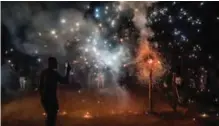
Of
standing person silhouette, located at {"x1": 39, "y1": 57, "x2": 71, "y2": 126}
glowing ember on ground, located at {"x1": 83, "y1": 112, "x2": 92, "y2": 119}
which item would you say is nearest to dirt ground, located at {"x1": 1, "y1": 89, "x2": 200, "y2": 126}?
glowing ember on ground, located at {"x1": 83, "y1": 112, "x2": 92, "y2": 119}

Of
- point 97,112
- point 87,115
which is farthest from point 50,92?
point 97,112

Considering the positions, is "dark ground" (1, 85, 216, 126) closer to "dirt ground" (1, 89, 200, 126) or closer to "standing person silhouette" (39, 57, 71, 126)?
"dirt ground" (1, 89, 200, 126)

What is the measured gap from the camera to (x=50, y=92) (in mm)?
6914

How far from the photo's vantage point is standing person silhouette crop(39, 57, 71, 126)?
6.86m

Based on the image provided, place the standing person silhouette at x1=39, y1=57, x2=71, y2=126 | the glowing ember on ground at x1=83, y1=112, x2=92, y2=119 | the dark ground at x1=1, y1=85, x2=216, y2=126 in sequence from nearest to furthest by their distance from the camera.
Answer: the standing person silhouette at x1=39, y1=57, x2=71, y2=126, the dark ground at x1=1, y1=85, x2=216, y2=126, the glowing ember on ground at x1=83, y1=112, x2=92, y2=119

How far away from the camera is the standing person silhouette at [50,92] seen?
6.86 m

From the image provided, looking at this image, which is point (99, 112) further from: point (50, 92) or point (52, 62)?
point (52, 62)

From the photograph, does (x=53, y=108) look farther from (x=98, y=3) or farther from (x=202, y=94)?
(x=98, y=3)

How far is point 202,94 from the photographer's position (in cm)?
1286

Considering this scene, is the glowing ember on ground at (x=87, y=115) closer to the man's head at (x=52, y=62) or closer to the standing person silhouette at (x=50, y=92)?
the standing person silhouette at (x=50, y=92)

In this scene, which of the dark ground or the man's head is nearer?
the man's head

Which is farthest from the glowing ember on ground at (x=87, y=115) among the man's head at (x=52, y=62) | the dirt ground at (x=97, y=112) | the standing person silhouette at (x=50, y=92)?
the man's head at (x=52, y=62)

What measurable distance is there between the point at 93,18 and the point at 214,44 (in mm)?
5801

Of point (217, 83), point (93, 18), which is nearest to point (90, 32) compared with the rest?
point (93, 18)
